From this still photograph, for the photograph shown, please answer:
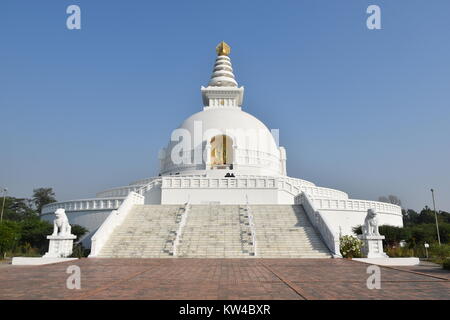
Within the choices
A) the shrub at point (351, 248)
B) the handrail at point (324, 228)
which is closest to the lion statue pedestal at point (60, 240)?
the handrail at point (324, 228)

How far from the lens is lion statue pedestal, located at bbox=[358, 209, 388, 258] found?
16.2 metres

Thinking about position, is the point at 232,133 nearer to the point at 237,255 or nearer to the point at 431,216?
the point at 237,255

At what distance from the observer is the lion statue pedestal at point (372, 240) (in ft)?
53.0

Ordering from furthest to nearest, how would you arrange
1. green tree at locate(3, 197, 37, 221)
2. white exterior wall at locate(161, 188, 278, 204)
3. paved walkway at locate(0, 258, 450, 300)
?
green tree at locate(3, 197, 37, 221) < white exterior wall at locate(161, 188, 278, 204) < paved walkway at locate(0, 258, 450, 300)

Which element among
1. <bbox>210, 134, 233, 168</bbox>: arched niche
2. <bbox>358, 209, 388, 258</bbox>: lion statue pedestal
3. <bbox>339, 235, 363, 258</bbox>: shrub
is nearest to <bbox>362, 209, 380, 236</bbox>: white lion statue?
<bbox>358, 209, 388, 258</bbox>: lion statue pedestal

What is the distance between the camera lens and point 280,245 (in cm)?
1769

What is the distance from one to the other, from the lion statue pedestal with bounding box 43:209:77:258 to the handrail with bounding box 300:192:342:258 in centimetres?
1263

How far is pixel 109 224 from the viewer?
1886cm

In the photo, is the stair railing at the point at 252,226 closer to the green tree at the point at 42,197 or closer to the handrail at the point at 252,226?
the handrail at the point at 252,226

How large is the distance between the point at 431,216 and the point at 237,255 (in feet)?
159

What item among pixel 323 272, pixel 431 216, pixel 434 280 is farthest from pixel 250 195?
pixel 431 216

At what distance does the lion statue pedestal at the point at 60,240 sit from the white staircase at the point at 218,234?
168 centimetres

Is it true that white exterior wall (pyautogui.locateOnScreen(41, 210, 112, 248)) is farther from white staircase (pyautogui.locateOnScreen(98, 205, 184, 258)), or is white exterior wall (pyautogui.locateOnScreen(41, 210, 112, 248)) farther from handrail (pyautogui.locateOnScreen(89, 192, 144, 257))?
white staircase (pyautogui.locateOnScreen(98, 205, 184, 258))

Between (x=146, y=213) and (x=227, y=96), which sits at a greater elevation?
(x=227, y=96)
